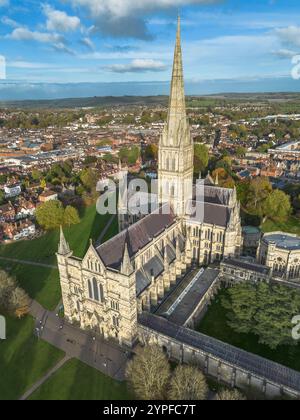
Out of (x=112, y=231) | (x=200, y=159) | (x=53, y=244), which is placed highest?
(x=200, y=159)

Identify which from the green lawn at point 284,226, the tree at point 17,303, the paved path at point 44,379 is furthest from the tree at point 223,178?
the paved path at point 44,379

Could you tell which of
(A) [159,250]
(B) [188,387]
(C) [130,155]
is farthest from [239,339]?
(C) [130,155]

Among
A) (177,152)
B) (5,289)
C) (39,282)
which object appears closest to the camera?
(5,289)

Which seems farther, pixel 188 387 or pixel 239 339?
pixel 239 339

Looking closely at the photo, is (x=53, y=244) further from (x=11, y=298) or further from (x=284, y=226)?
(x=284, y=226)

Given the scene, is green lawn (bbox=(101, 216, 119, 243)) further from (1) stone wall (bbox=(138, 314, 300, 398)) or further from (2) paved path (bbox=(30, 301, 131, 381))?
(1) stone wall (bbox=(138, 314, 300, 398))

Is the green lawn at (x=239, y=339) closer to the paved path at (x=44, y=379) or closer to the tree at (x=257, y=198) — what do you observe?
the paved path at (x=44, y=379)
